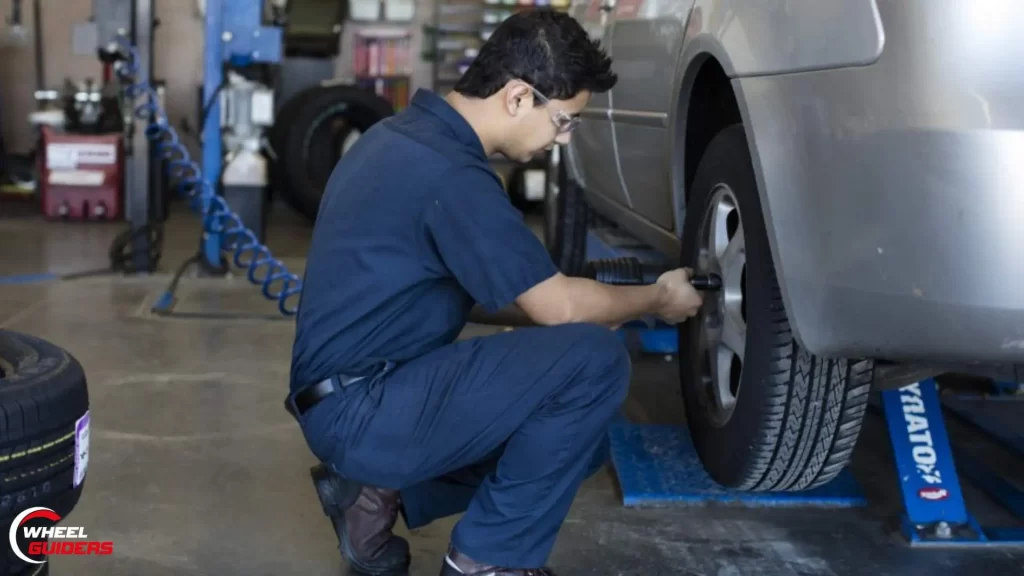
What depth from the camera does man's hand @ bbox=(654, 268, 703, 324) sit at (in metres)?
1.99

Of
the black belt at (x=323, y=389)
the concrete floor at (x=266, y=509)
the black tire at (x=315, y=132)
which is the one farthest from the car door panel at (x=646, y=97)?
the black tire at (x=315, y=132)

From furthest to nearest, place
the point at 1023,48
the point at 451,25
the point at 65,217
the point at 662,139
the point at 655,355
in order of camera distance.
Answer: the point at 451,25 < the point at 65,217 < the point at 655,355 < the point at 662,139 < the point at 1023,48

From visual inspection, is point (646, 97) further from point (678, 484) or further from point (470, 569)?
point (470, 569)

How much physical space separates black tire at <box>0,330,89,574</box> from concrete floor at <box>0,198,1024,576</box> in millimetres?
536

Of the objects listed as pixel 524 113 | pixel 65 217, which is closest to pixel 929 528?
pixel 524 113

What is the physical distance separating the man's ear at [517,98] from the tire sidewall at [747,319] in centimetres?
41

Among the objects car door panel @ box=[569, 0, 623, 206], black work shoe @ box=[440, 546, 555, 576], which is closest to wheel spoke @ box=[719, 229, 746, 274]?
black work shoe @ box=[440, 546, 555, 576]

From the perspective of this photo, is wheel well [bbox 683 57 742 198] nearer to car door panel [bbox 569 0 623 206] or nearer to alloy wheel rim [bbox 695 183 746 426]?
alloy wheel rim [bbox 695 183 746 426]

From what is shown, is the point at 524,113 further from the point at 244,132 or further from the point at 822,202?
the point at 244,132

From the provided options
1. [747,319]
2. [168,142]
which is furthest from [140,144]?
[747,319]

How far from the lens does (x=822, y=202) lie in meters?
1.56

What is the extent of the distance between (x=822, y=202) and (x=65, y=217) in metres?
6.77

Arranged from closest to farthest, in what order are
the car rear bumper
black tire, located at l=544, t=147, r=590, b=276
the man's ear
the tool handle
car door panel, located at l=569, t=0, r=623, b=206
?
1. the car rear bumper
2. the man's ear
3. the tool handle
4. car door panel, located at l=569, t=0, r=623, b=206
5. black tire, located at l=544, t=147, r=590, b=276

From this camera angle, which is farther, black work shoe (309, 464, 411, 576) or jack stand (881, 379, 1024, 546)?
jack stand (881, 379, 1024, 546)
